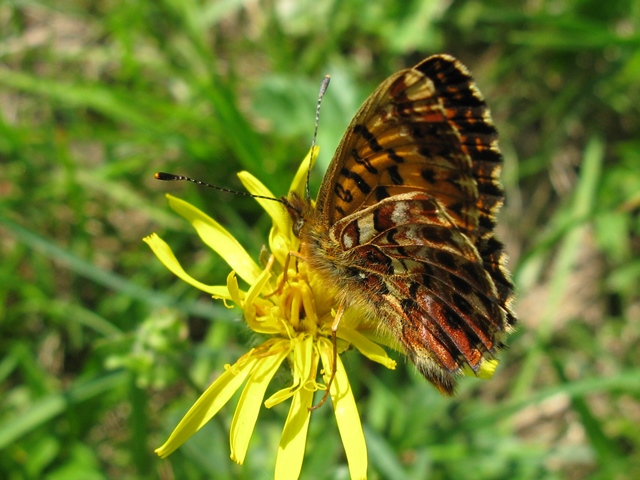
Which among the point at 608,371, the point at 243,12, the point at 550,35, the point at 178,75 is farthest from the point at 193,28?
the point at 608,371

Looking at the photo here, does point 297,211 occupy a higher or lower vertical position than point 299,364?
higher

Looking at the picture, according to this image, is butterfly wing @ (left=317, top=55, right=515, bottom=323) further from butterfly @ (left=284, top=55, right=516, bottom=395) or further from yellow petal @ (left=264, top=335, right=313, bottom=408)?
yellow petal @ (left=264, top=335, right=313, bottom=408)

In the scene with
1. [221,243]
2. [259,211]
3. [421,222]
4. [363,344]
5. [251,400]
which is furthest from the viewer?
[259,211]

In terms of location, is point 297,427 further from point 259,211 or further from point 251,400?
point 259,211

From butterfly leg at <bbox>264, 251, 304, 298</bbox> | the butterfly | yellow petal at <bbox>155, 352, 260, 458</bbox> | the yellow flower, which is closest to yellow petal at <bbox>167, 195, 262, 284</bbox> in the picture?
the yellow flower

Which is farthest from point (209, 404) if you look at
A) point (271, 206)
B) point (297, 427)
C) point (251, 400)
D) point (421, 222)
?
point (421, 222)

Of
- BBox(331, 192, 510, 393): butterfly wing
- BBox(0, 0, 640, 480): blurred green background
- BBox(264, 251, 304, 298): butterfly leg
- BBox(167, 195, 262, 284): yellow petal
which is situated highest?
BBox(331, 192, 510, 393): butterfly wing

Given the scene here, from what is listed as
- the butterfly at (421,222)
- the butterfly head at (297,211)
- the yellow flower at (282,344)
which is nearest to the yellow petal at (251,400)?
the yellow flower at (282,344)

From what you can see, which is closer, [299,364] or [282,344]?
[299,364]
